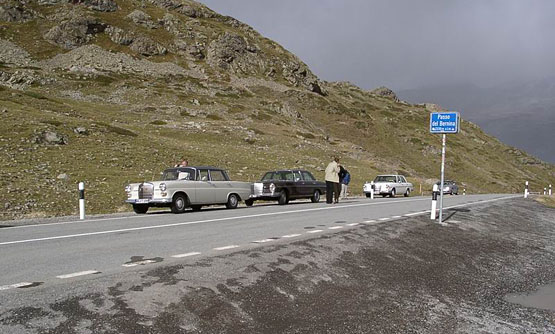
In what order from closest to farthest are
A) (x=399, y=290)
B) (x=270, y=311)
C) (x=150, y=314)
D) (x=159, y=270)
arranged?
(x=150, y=314) < (x=270, y=311) < (x=159, y=270) < (x=399, y=290)

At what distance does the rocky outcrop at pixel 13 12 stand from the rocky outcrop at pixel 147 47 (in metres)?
24.6

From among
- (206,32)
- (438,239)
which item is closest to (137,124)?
(438,239)

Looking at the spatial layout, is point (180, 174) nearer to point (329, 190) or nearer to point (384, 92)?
point (329, 190)

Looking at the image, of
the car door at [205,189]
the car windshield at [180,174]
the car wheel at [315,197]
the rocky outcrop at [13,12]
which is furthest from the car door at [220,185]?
the rocky outcrop at [13,12]

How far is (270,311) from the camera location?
6.29 m

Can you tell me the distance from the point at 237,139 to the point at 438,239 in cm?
4433

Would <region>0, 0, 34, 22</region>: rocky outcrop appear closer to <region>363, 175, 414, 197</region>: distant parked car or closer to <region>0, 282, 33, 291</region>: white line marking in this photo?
<region>363, 175, 414, 197</region>: distant parked car

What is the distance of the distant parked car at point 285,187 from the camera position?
22.6 metres

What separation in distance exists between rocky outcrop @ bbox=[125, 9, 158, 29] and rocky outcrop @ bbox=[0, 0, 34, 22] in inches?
840

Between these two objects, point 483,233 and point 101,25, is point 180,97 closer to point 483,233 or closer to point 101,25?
point 101,25

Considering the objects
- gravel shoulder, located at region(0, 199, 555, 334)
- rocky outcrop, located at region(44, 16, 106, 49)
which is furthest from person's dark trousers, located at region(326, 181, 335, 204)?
rocky outcrop, located at region(44, 16, 106, 49)

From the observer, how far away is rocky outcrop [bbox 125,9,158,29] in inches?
4586

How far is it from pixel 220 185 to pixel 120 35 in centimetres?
9774

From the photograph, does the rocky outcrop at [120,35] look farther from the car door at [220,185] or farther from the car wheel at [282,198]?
the car door at [220,185]
